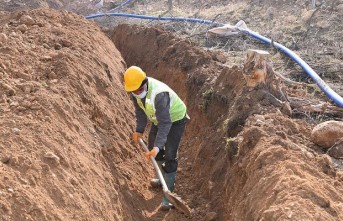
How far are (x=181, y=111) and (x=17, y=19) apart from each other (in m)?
5.14

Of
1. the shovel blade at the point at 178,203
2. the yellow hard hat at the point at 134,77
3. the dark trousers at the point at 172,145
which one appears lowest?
the shovel blade at the point at 178,203

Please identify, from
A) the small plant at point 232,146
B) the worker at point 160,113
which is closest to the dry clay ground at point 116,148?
the small plant at point 232,146

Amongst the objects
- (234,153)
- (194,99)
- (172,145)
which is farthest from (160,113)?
(194,99)

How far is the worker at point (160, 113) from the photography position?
19.2ft

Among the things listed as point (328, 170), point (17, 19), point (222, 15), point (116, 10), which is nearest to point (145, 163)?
point (328, 170)

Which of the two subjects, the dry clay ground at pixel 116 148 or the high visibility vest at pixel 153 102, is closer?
the dry clay ground at pixel 116 148

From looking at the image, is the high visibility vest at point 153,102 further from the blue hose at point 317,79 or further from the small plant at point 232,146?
the blue hose at point 317,79

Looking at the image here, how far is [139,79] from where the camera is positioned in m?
5.80

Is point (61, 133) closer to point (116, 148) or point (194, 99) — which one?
point (116, 148)

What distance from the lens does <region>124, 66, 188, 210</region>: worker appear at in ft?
19.2

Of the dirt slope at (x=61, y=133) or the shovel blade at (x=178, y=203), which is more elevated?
the dirt slope at (x=61, y=133)

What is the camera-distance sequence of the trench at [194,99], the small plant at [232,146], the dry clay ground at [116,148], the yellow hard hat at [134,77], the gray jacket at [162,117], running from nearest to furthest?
the dry clay ground at [116,148] → the small plant at [232,146] → the yellow hard hat at [134,77] → the gray jacket at [162,117] → the trench at [194,99]

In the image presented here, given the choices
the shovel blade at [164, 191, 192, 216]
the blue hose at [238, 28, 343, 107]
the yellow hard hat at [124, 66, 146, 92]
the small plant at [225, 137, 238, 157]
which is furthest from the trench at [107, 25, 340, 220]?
the yellow hard hat at [124, 66, 146, 92]

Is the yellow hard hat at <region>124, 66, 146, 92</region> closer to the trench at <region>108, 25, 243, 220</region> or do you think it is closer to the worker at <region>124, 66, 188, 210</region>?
the worker at <region>124, 66, 188, 210</region>
